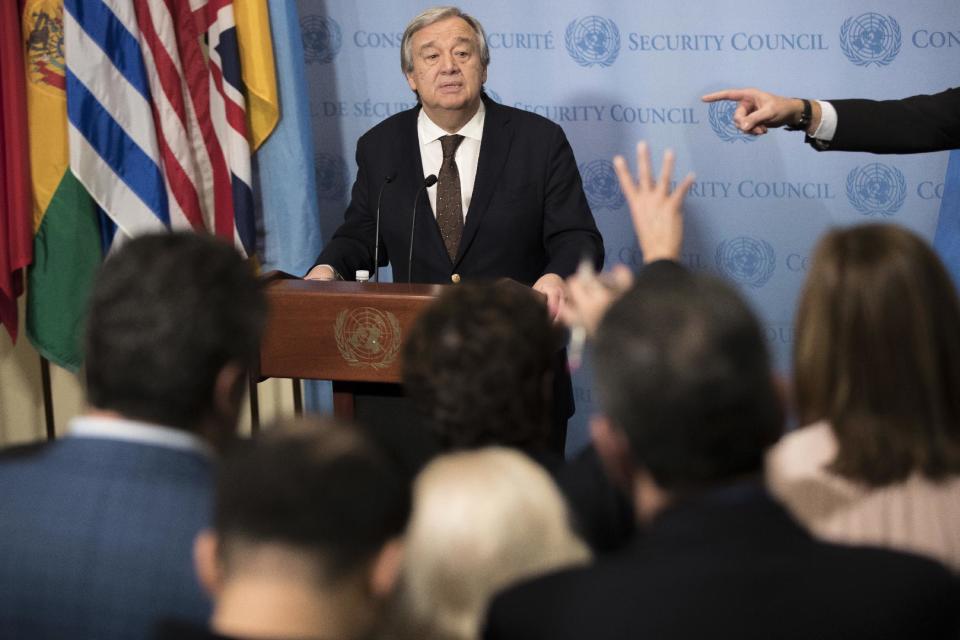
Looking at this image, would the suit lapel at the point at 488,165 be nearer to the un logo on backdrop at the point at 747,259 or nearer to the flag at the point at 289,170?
the flag at the point at 289,170

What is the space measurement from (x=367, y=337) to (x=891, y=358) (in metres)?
1.62

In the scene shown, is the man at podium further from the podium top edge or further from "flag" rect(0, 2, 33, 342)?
"flag" rect(0, 2, 33, 342)

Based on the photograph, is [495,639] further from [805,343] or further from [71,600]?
[805,343]

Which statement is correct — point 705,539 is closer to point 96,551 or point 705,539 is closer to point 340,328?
point 96,551

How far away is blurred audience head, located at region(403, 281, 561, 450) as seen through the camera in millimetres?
1591

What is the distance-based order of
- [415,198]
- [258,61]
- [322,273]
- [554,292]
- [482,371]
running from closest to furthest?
[482,371], [554,292], [322,273], [415,198], [258,61]

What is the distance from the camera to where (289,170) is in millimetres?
4434

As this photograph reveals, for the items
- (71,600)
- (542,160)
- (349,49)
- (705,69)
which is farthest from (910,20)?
(71,600)

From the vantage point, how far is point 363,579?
1.09 metres

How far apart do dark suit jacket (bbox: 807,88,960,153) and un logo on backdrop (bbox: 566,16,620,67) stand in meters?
1.85

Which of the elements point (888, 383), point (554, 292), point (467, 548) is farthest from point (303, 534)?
point (554, 292)

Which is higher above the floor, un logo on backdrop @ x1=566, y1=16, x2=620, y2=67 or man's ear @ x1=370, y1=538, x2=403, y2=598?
un logo on backdrop @ x1=566, y1=16, x2=620, y2=67

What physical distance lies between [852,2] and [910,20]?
9.4 inches

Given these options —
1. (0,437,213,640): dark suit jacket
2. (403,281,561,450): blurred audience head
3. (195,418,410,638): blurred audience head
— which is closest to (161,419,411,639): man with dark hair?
(195,418,410,638): blurred audience head
